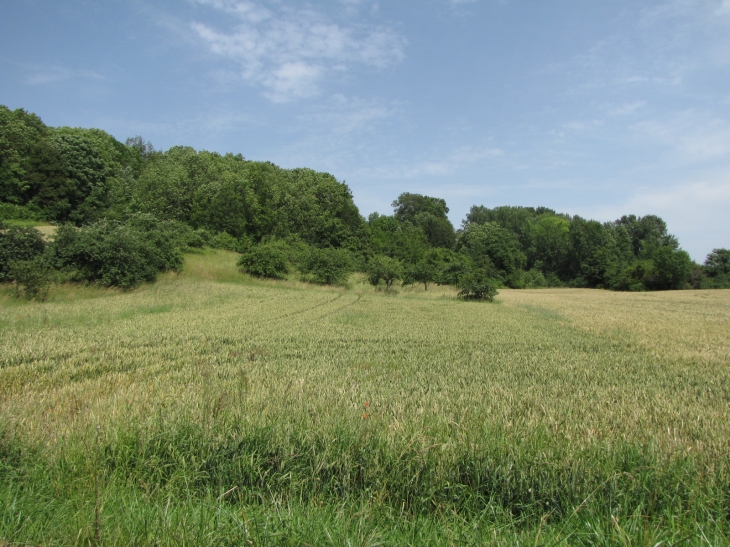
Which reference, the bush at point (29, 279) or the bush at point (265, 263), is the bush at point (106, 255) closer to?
the bush at point (29, 279)

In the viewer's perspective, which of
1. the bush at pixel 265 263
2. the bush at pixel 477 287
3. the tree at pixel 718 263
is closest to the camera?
the bush at pixel 477 287

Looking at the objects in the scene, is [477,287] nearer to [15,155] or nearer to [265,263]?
[265,263]

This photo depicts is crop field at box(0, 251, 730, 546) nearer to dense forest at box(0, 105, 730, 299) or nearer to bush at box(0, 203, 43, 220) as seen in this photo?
dense forest at box(0, 105, 730, 299)

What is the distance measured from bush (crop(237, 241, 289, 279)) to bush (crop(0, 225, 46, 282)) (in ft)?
62.4

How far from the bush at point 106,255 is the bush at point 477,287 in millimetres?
26313

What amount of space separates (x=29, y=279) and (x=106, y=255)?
21.1ft

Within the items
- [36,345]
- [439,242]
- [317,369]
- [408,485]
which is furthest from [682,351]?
[439,242]

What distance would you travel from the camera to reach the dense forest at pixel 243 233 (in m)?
28.5

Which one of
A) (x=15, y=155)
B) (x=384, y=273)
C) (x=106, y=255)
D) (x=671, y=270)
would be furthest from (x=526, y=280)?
(x=15, y=155)

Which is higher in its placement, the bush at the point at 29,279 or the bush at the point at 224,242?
the bush at the point at 224,242

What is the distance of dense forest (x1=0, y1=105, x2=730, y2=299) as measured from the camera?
28.5 metres

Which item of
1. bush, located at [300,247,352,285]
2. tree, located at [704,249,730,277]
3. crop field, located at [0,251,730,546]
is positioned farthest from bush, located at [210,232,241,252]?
tree, located at [704,249,730,277]

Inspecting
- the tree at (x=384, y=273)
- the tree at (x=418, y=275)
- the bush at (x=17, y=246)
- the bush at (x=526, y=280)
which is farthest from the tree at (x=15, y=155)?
the bush at (x=526, y=280)

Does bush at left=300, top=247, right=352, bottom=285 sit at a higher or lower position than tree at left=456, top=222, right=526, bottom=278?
lower
